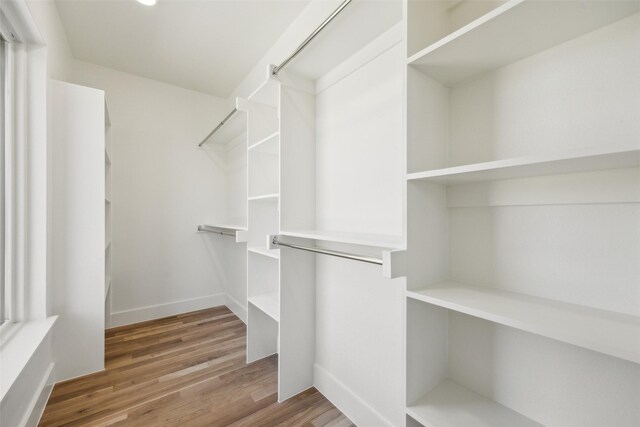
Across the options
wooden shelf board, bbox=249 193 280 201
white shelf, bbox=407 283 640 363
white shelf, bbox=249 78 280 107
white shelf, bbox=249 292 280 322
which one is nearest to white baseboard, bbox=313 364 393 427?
white shelf, bbox=249 292 280 322

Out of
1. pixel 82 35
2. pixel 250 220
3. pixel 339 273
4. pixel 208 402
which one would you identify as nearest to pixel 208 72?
pixel 82 35

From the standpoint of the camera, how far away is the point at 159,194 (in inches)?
121

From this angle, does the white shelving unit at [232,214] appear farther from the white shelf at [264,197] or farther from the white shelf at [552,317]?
the white shelf at [552,317]

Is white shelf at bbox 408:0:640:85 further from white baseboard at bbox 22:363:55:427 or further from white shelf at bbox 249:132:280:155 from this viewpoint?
white baseboard at bbox 22:363:55:427

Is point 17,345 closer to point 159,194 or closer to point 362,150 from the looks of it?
point 159,194

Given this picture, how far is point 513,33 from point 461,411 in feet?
3.94

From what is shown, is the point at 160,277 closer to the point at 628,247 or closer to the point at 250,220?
the point at 250,220

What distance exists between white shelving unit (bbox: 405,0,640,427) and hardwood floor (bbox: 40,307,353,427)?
1038mm

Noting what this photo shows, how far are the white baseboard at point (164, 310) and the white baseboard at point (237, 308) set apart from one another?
154 millimetres

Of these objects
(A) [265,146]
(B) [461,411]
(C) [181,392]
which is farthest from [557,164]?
(C) [181,392]

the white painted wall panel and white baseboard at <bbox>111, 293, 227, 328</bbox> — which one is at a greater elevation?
the white painted wall panel

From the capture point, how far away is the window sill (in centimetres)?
114

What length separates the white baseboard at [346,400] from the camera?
1464 millimetres

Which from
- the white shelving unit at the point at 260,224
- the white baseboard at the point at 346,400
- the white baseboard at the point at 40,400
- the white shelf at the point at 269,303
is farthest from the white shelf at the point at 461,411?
the white baseboard at the point at 40,400
